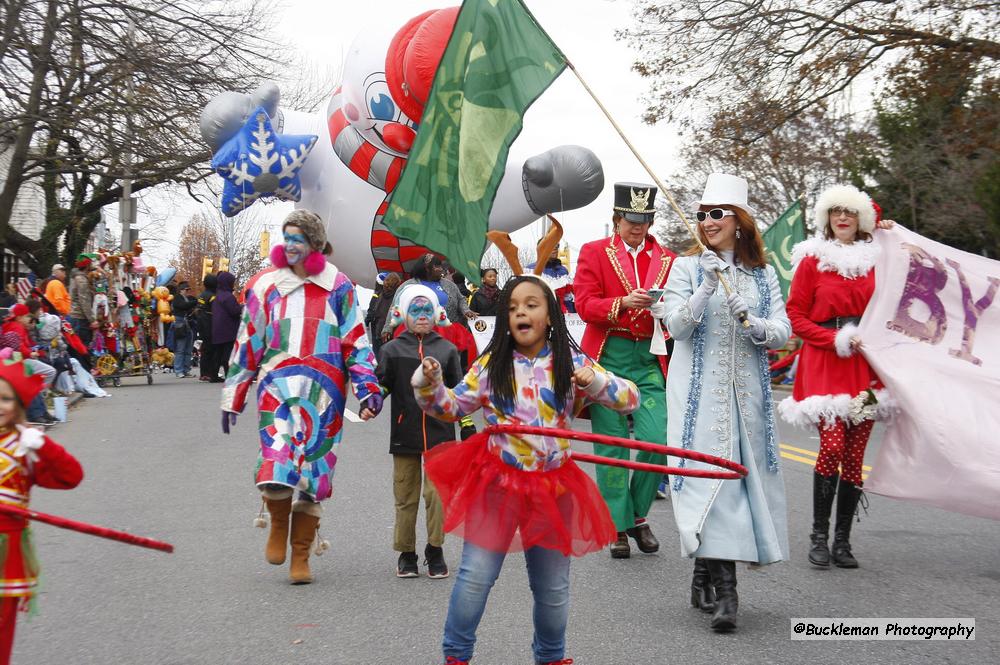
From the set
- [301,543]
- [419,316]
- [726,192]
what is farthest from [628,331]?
[301,543]

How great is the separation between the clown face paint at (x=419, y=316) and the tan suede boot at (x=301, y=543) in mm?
1166

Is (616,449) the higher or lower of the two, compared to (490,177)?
lower

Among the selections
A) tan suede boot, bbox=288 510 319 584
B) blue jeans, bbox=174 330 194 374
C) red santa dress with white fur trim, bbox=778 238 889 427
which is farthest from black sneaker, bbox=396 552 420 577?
blue jeans, bbox=174 330 194 374

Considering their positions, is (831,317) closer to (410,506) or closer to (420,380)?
(410,506)

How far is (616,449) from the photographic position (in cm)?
688

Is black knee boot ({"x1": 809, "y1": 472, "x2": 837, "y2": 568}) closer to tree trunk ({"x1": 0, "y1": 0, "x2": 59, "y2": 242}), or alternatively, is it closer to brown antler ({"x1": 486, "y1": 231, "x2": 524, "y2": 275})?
brown antler ({"x1": 486, "y1": 231, "x2": 524, "y2": 275})

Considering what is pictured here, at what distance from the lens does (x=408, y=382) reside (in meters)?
6.48

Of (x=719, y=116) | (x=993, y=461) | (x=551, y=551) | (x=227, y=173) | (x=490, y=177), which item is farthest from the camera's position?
(x=719, y=116)

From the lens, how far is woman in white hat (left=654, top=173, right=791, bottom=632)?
5398 millimetres

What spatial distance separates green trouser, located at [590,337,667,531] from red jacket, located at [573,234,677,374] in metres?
0.08

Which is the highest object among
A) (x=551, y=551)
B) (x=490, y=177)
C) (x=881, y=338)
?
(x=490, y=177)

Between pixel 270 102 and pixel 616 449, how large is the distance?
1001 cm

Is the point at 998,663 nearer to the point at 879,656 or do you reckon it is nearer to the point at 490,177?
the point at 879,656

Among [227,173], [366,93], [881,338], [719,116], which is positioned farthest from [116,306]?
[881,338]
